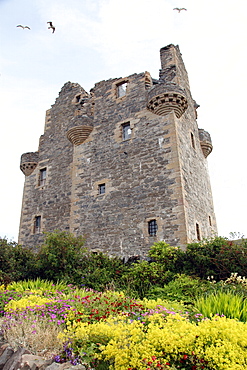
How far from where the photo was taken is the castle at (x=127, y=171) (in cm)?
1328

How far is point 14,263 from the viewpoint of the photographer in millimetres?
10516

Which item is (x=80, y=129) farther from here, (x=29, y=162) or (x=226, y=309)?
(x=226, y=309)

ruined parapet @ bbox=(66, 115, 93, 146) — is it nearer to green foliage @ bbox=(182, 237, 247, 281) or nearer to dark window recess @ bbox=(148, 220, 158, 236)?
dark window recess @ bbox=(148, 220, 158, 236)

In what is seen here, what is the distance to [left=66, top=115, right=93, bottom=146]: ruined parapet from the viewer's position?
56.5 feet

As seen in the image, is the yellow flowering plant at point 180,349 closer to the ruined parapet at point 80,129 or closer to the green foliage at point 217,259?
the green foliage at point 217,259

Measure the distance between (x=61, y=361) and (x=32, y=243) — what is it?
47.5ft

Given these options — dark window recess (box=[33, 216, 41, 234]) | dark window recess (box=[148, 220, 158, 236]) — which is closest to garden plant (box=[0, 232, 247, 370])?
dark window recess (box=[148, 220, 158, 236])

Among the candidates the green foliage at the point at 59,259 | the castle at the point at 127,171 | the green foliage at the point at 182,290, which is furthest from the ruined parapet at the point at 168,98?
the green foliage at the point at 182,290

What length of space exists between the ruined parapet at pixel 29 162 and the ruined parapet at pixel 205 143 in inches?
418

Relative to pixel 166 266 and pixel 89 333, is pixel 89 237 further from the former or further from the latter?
pixel 89 333

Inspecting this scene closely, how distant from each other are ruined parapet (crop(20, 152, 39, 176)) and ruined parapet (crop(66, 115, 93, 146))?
13.5ft

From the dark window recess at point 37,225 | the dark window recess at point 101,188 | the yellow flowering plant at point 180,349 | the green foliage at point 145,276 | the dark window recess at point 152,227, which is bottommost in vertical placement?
the yellow flowering plant at point 180,349

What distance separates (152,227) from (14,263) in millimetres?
5692

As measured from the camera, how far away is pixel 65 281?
10156mm
